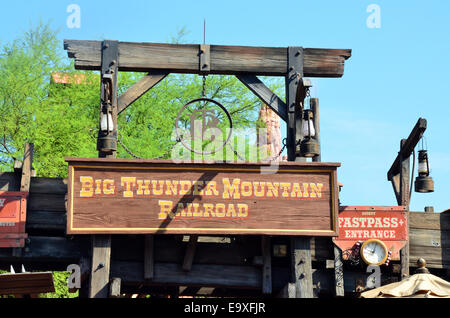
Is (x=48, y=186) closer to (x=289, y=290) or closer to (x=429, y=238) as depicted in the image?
(x=289, y=290)

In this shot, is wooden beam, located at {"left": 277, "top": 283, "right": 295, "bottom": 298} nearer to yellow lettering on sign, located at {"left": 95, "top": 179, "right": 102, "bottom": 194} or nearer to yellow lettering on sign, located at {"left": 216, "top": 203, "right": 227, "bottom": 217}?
yellow lettering on sign, located at {"left": 216, "top": 203, "right": 227, "bottom": 217}

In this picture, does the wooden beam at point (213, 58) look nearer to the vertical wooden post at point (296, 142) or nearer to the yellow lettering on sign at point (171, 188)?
the vertical wooden post at point (296, 142)

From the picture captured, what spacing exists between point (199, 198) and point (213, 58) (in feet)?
9.48

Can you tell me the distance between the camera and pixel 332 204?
12203mm

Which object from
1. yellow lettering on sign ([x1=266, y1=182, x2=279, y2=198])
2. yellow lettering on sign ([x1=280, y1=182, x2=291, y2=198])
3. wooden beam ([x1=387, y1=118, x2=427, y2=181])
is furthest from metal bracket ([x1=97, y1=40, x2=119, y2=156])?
wooden beam ([x1=387, y1=118, x2=427, y2=181])

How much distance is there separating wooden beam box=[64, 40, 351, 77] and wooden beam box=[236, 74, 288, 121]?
188 millimetres

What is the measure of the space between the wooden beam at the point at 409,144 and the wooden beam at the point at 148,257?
5.85 metres

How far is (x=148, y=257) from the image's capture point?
1263cm

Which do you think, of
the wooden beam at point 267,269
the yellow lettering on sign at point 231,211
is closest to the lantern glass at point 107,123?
the yellow lettering on sign at point 231,211

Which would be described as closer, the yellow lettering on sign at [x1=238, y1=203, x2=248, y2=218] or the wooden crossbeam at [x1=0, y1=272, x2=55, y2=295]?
the wooden crossbeam at [x1=0, y1=272, x2=55, y2=295]

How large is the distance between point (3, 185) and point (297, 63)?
245 inches

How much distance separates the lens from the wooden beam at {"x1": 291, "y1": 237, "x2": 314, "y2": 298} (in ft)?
40.1

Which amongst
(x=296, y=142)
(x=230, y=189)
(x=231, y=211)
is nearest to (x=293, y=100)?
(x=296, y=142)
